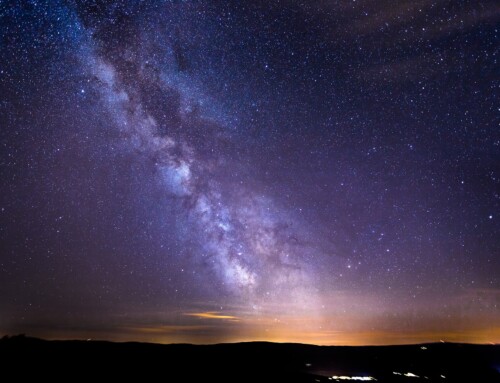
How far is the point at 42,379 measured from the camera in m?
23.1

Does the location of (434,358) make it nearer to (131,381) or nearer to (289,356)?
(289,356)

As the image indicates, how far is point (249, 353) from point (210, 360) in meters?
13.8

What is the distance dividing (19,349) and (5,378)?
Answer: 32.8ft

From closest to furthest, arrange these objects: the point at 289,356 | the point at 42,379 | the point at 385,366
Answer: the point at 42,379
the point at 385,366
the point at 289,356

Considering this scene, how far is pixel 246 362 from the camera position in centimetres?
4819

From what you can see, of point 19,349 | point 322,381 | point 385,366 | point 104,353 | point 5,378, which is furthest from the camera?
point 385,366

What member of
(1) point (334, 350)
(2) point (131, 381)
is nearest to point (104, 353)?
(2) point (131, 381)

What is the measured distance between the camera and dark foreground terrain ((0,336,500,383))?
95.7ft

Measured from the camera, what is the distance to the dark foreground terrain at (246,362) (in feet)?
95.7

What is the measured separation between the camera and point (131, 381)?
27.0m

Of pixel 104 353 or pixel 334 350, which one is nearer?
pixel 104 353

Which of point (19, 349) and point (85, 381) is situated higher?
point (19, 349)

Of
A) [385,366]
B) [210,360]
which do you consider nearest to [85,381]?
[210,360]

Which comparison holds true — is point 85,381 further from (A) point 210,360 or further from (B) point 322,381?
(A) point 210,360
